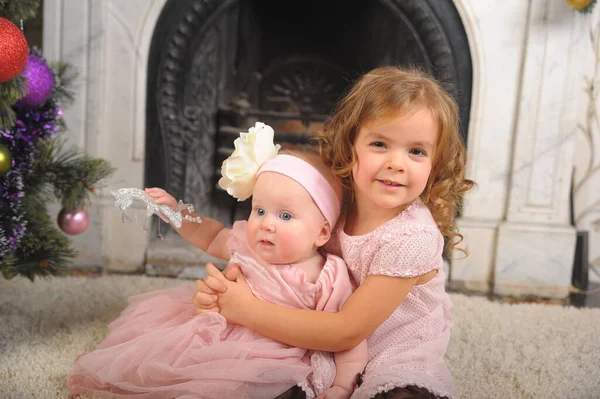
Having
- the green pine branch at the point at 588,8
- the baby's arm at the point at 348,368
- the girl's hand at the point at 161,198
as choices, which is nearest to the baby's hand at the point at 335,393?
the baby's arm at the point at 348,368

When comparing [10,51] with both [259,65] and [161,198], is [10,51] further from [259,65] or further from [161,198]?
[259,65]

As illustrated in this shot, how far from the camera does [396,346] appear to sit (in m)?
1.10

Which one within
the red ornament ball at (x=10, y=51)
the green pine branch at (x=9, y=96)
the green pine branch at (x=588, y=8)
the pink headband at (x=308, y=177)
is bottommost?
the pink headband at (x=308, y=177)

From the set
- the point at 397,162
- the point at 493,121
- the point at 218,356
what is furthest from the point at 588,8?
the point at 218,356

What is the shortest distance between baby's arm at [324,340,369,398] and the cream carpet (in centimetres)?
27

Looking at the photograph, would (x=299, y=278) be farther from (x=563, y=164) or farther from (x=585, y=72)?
(x=585, y=72)

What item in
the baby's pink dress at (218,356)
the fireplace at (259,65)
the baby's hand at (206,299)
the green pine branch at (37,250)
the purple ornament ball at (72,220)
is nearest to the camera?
the baby's pink dress at (218,356)

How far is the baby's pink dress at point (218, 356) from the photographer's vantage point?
3.25 feet

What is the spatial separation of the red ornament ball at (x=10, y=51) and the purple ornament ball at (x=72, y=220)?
0.48 metres

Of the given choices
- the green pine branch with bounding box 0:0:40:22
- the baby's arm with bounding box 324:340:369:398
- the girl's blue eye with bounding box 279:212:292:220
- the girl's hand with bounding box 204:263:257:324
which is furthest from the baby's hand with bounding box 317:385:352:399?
the green pine branch with bounding box 0:0:40:22

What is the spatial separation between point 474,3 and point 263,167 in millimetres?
1107

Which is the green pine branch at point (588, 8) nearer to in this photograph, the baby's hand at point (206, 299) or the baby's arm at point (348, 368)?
the baby's arm at point (348, 368)

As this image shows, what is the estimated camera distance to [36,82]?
1.33m

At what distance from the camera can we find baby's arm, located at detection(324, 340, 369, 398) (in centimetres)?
104
